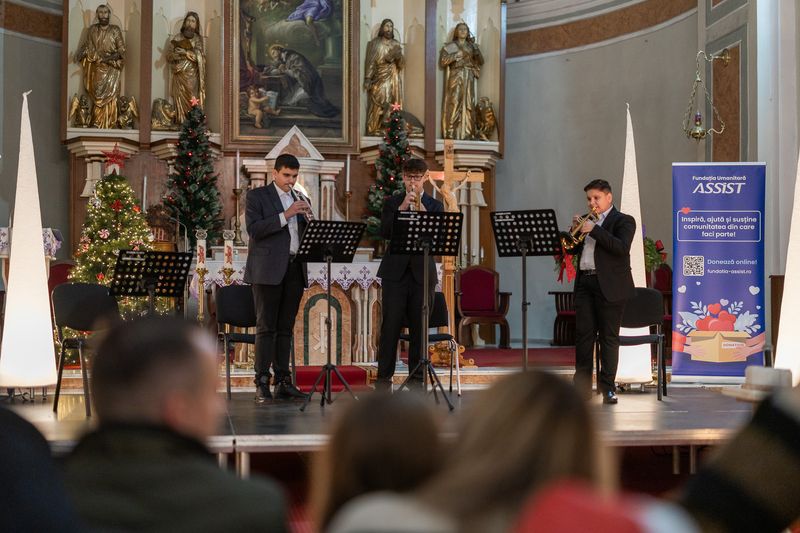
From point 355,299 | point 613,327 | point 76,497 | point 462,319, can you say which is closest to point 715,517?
point 76,497

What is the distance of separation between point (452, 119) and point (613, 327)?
24.2ft

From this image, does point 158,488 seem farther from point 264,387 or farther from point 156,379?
point 264,387

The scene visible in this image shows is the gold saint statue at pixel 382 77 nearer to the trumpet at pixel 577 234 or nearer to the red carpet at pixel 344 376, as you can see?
the red carpet at pixel 344 376

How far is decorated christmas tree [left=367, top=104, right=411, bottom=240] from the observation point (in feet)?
43.2

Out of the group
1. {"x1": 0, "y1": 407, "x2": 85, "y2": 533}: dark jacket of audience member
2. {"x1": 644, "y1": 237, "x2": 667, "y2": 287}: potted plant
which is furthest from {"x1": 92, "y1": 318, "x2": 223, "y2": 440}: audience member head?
{"x1": 644, "y1": 237, "x2": 667, "y2": 287}: potted plant

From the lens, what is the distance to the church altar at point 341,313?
9148 millimetres

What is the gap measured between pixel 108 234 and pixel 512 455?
9.27m

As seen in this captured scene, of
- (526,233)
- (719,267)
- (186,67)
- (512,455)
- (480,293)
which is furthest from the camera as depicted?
(186,67)

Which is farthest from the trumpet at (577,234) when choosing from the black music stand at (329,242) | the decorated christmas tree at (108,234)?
the decorated christmas tree at (108,234)

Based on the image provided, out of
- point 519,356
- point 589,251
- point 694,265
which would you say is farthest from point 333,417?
point 519,356

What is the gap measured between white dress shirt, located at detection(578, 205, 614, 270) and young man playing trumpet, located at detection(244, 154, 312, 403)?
74.7 inches

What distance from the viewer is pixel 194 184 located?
12.8m

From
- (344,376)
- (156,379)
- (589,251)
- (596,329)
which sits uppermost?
(589,251)

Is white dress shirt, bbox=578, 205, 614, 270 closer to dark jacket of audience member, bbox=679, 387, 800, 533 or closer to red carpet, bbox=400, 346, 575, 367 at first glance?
red carpet, bbox=400, 346, 575, 367
